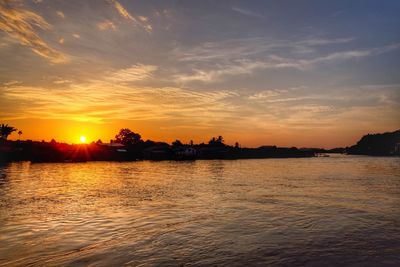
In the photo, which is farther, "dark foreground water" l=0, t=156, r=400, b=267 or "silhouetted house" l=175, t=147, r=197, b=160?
"silhouetted house" l=175, t=147, r=197, b=160

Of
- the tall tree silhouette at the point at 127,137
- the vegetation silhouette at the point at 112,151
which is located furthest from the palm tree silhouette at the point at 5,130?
the tall tree silhouette at the point at 127,137

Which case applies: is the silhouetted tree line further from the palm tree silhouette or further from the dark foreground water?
the dark foreground water

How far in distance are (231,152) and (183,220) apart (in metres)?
160

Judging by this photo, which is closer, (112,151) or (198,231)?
(198,231)

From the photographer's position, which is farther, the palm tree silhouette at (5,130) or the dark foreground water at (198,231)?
the palm tree silhouette at (5,130)

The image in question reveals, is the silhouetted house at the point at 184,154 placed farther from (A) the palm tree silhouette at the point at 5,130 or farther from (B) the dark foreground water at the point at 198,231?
(B) the dark foreground water at the point at 198,231

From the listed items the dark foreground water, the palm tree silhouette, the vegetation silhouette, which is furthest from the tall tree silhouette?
the dark foreground water

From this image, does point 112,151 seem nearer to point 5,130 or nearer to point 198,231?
point 5,130

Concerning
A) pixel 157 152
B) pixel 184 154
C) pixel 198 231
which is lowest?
pixel 198 231

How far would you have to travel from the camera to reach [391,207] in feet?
83.4

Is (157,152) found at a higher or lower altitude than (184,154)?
higher

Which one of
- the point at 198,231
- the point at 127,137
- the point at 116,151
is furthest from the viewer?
the point at 127,137

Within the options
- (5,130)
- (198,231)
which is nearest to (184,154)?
(5,130)

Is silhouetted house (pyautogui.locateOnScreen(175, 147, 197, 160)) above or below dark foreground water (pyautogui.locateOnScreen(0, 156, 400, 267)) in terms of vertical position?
above
